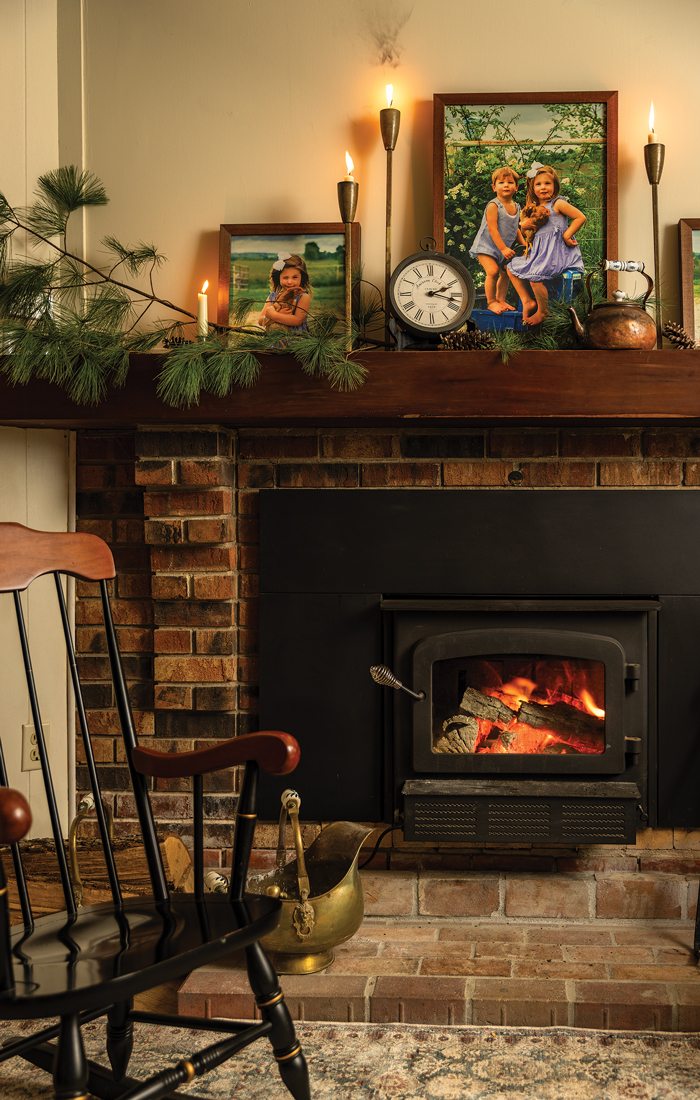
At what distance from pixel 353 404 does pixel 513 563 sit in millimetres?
556

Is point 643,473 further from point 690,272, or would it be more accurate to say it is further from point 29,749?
point 29,749

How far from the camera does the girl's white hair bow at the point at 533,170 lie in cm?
245

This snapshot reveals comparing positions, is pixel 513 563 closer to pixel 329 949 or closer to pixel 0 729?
pixel 329 949

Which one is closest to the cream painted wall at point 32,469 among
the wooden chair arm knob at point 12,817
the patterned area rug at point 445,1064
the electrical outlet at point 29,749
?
the electrical outlet at point 29,749

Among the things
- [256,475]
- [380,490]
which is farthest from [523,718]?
[256,475]

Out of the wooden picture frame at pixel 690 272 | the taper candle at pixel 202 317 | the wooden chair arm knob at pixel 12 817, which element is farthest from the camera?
the wooden picture frame at pixel 690 272

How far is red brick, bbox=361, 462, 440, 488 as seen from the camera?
8.20 feet

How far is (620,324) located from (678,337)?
150mm

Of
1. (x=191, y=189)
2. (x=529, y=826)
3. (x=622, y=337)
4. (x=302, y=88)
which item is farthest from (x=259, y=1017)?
(x=302, y=88)

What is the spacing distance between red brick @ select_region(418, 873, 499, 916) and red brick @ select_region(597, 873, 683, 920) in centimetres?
25

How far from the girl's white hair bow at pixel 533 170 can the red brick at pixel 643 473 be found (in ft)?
2.31

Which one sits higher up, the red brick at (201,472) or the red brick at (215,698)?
the red brick at (201,472)

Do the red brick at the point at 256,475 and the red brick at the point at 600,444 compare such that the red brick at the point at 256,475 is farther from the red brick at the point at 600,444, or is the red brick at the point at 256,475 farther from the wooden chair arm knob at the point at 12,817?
the wooden chair arm knob at the point at 12,817

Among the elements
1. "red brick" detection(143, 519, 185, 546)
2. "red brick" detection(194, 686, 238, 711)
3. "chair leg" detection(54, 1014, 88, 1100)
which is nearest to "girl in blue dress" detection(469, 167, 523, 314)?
"red brick" detection(143, 519, 185, 546)
